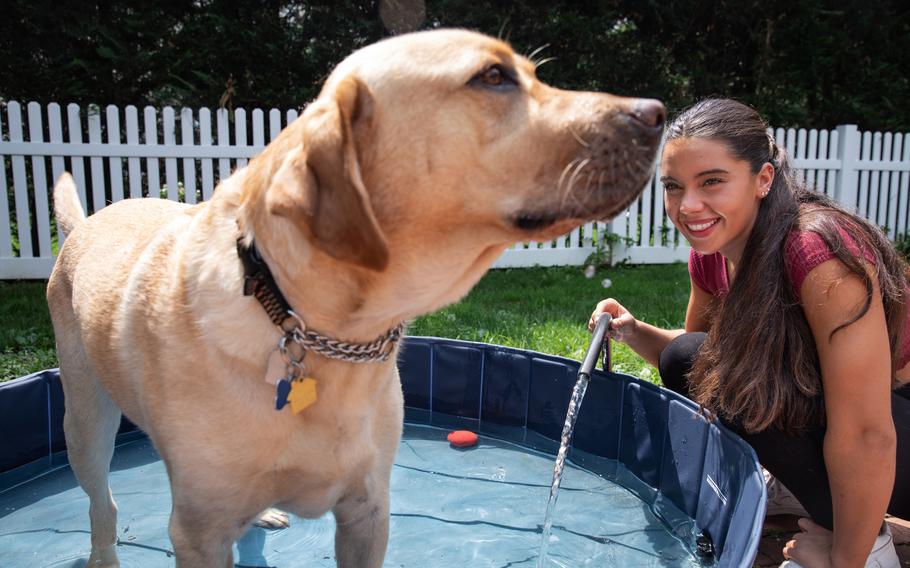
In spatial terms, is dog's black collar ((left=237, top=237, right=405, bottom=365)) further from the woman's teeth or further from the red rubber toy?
the red rubber toy

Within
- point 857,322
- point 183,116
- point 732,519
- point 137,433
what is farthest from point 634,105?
point 183,116

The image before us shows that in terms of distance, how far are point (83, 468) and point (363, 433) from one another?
4.59 ft

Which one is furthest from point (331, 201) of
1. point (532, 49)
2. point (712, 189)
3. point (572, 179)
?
point (532, 49)

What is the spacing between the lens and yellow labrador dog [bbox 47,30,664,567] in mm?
1851

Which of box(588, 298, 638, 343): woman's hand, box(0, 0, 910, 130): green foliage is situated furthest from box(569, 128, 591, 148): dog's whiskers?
box(0, 0, 910, 130): green foliage

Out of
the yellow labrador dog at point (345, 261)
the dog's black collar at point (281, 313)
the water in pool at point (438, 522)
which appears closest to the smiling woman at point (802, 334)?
the water in pool at point (438, 522)

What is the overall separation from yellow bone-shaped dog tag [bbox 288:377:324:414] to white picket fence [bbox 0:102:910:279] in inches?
238

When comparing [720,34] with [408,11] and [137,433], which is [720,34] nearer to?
[408,11]

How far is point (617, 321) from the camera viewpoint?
3.48m

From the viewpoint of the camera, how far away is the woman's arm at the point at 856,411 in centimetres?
238

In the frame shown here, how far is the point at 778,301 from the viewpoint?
266cm

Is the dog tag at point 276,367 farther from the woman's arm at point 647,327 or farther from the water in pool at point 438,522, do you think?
the woman's arm at point 647,327

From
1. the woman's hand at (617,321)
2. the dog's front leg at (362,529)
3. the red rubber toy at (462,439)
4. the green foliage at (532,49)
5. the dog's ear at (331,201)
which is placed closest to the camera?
the dog's ear at (331,201)

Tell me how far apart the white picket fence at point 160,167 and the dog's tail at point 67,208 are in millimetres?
4334
